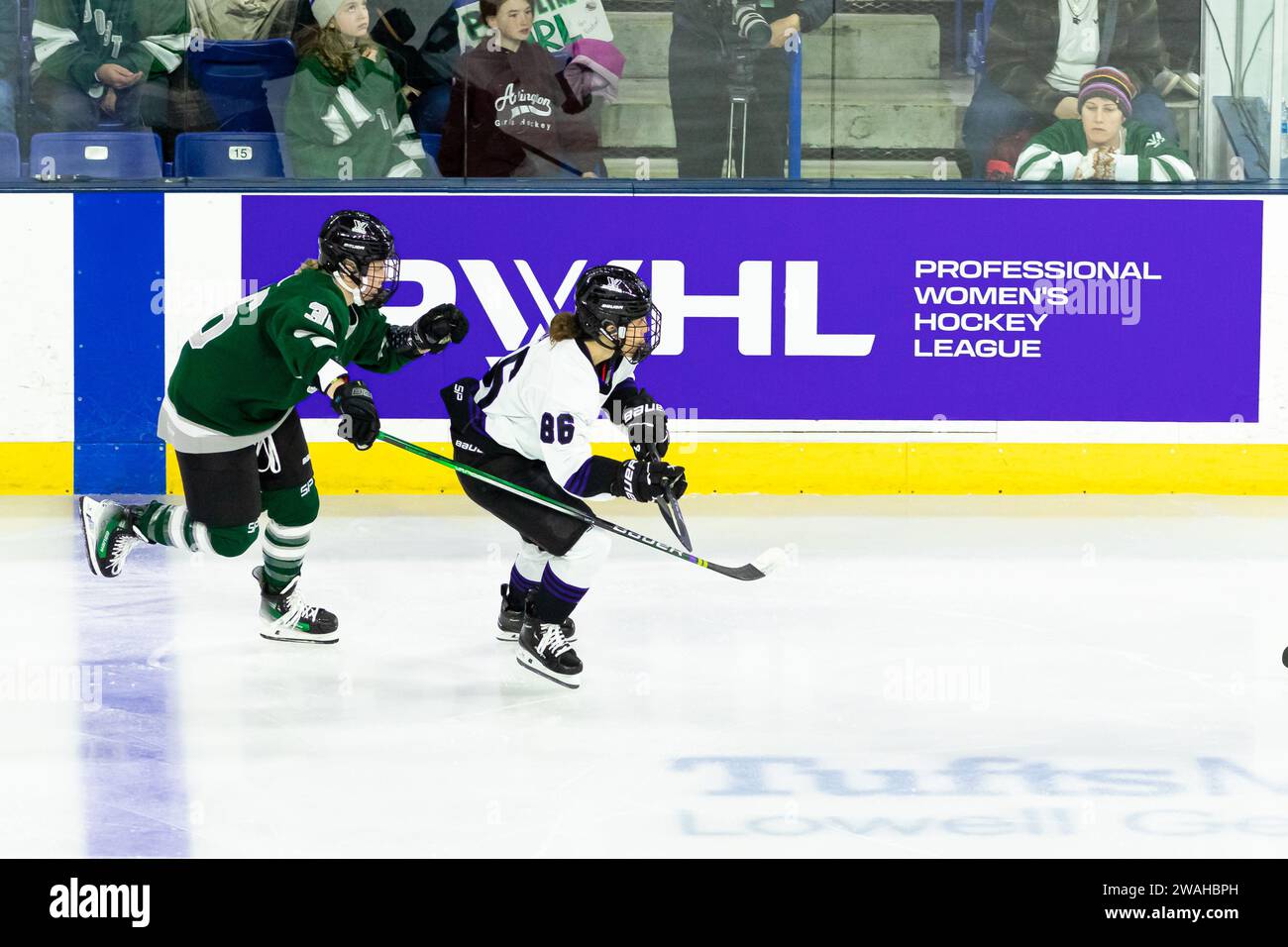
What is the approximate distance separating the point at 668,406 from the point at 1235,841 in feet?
13.8

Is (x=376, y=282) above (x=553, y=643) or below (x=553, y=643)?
above

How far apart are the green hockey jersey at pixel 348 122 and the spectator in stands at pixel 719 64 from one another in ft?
3.56

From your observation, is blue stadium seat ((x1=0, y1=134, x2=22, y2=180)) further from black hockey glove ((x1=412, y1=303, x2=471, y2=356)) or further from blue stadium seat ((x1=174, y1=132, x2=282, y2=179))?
black hockey glove ((x1=412, y1=303, x2=471, y2=356))

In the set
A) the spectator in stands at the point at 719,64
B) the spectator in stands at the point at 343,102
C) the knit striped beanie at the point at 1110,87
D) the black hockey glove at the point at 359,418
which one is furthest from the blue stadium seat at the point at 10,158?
the knit striped beanie at the point at 1110,87

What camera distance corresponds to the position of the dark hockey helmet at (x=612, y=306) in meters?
4.15

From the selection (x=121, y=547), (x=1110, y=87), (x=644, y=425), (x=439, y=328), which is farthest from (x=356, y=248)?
(x=1110, y=87)

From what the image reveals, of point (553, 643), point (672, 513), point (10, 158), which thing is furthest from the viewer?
point (10, 158)

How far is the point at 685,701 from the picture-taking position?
4133mm

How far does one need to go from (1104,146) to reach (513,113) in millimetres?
2364

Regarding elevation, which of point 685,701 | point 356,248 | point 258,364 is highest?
point 356,248

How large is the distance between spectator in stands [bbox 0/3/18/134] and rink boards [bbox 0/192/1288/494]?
812 mm

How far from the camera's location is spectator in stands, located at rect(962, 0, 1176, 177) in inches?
279

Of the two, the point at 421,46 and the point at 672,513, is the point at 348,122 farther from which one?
the point at 672,513
